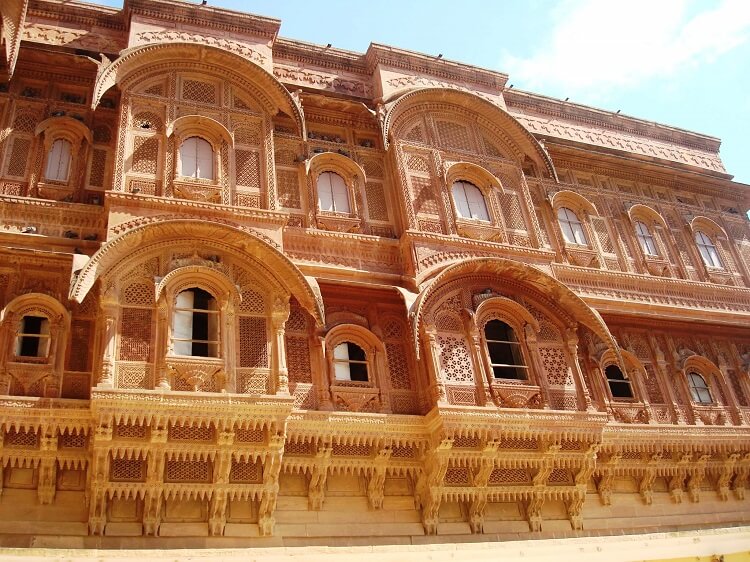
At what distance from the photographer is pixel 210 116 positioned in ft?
37.7

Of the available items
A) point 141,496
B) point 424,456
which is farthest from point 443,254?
point 141,496

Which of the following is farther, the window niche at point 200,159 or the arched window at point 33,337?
the window niche at point 200,159

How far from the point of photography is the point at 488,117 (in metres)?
13.7

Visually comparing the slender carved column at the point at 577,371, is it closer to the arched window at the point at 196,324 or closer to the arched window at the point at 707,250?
the arched window at the point at 707,250

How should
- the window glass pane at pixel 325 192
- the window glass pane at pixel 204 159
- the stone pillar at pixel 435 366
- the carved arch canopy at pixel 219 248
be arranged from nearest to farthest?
the carved arch canopy at pixel 219 248 < the stone pillar at pixel 435 366 < the window glass pane at pixel 204 159 < the window glass pane at pixel 325 192

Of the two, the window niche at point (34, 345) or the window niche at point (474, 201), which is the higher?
the window niche at point (474, 201)

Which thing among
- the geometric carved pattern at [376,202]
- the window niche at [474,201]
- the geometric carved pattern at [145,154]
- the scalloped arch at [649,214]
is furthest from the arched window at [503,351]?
the geometric carved pattern at [145,154]

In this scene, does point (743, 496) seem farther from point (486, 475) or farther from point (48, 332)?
point (48, 332)

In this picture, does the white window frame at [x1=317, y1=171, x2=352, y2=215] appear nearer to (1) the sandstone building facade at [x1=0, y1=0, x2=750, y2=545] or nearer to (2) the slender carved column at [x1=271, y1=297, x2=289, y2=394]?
(1) the sandstone building facade at [x1=0, y1=0, x2=750, y2=545]

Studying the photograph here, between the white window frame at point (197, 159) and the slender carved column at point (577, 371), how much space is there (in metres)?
6.31

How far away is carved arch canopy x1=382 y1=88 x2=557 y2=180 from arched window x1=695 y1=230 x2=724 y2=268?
397cm

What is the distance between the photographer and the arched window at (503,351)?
36.6 feet

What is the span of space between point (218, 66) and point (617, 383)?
8.78 meters

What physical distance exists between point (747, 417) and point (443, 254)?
21.5ft
